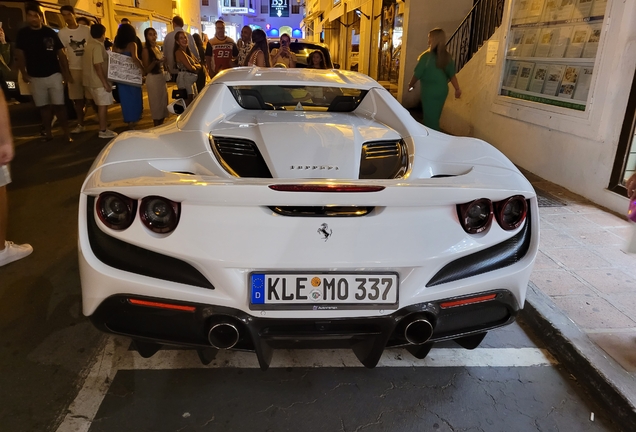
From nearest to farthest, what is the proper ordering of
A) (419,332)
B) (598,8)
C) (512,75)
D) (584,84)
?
(419,332) → (598,8) → (584,84) → (512,75)

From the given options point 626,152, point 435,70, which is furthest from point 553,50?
point 626,152

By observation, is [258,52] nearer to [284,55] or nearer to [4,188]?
[284,55]

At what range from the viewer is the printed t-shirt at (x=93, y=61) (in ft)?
25.4

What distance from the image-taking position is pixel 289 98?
13.2 feet

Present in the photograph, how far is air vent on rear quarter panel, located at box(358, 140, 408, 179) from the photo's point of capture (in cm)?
230

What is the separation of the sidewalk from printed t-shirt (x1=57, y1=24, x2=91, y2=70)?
25.1 feet

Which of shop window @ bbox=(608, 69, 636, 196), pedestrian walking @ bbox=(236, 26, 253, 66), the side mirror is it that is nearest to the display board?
shop window @ bbox=(608, 69, 636, 196)

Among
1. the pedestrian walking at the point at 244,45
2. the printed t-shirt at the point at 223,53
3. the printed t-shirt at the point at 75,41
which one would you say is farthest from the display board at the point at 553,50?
the printed t-shirt at the point at 75,41

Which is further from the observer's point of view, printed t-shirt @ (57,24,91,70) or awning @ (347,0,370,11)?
awning @ (347,0,370,11)

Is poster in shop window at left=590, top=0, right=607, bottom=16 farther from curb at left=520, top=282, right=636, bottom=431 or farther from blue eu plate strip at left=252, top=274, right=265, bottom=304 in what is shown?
blue eu plate strip at left=252, top=274, right=265, bottom=304

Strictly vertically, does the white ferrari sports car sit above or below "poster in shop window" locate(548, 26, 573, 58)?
below

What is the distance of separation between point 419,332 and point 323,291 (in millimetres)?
434

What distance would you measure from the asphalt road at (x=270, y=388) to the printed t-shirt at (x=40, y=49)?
17.2ft

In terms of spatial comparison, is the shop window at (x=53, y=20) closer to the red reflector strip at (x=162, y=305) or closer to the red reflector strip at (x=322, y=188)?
the red reflector strip at (x=162, y=305)
